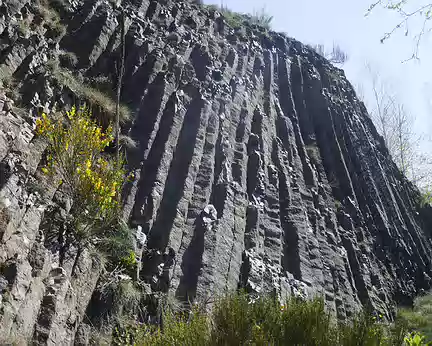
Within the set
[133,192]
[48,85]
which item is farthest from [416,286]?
[48,85]

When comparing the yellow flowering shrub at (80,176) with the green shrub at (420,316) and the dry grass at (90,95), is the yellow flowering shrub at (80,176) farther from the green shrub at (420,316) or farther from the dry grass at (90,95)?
the green shrub at (420,316)

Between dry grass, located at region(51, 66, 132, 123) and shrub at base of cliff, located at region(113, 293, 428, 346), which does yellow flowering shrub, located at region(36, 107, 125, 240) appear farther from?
shrub at base of cliff, located at region(113, 293, 428, 346)

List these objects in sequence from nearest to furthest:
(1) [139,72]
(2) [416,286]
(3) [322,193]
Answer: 1. (1) [139,72]
2. (3) [322,193]
3. (2) [416,286]

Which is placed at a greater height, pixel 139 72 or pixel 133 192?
pixel 139 72

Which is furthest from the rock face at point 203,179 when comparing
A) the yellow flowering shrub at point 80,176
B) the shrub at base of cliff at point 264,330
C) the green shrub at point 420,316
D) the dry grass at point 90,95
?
the shrub at base of cliff at point 264,330

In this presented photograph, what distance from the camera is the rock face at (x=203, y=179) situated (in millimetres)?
6559

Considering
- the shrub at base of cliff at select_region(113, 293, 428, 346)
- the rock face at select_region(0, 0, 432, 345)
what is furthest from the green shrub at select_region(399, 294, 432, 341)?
the shrub at base of cliff at select_region(113, 293, 428, 346)

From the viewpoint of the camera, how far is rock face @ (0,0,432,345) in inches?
258

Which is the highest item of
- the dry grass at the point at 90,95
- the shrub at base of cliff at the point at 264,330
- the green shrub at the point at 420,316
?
the dry grass at the point at 90,95

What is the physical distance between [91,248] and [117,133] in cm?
342

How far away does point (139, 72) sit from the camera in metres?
12.8

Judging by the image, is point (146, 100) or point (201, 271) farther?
point (146, 100)

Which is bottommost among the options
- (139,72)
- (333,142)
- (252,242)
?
(252,242)

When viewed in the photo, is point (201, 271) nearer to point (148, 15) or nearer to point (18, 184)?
point (18, 184)
